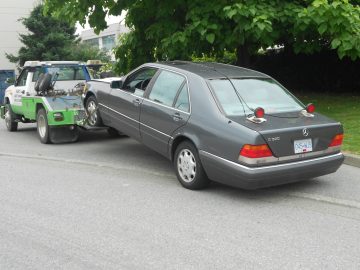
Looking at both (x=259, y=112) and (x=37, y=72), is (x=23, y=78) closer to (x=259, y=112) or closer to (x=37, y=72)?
(x=37, y=72)

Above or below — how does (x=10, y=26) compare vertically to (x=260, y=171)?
above

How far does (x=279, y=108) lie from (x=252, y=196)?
124 cm

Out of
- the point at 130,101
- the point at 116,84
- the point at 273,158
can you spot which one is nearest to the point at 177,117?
the point at 130,101

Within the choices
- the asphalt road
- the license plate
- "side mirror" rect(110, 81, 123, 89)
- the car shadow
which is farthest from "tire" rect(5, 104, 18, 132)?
the license plate

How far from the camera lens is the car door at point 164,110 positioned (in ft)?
21.3

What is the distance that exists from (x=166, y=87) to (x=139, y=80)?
0.86 m

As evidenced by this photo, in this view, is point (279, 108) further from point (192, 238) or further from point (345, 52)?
point (345, 52)

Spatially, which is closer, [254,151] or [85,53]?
[254,151]

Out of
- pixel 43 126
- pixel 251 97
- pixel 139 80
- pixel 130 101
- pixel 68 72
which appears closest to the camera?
pixel 251 97

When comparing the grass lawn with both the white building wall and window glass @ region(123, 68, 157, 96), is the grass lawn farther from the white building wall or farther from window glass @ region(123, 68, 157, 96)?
the white building wall

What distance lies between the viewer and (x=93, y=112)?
882 cm

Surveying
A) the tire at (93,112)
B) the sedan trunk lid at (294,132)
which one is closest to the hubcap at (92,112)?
the tire at (93,112)

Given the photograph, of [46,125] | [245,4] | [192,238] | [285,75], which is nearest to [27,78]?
[46,125]

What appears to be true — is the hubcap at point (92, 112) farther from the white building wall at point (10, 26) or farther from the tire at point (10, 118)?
the white building wall at point (10, 26)
